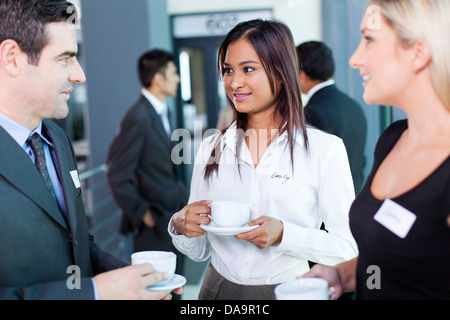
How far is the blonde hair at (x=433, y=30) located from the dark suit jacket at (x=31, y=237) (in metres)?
0.85

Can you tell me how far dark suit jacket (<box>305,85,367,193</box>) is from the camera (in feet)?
8.54

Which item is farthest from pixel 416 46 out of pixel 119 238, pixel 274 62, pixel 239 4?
pixel 239 4

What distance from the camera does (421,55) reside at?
3.11 ft

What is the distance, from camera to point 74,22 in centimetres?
138

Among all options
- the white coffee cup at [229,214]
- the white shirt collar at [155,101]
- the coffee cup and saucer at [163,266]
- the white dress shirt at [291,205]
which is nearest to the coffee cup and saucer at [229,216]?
the white coffee cup at [229,214]

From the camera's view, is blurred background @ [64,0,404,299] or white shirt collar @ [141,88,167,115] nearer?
white shirt collar @ [141,88,167,115]

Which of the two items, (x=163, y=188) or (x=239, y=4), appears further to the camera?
(x=239, y=4)

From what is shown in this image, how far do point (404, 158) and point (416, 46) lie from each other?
0.81ft

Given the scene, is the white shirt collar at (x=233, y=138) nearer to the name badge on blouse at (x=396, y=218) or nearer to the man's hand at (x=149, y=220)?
the name badge on blouse at (x=396, y=218)

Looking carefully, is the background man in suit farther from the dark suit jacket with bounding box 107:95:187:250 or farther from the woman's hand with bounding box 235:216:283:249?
Answer: the dark suit jacket with bounding box 107:95:187:250

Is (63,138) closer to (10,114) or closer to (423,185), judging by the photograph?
(10,114)

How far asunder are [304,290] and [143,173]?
2.33 metres

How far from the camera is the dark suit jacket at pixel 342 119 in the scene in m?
2.60

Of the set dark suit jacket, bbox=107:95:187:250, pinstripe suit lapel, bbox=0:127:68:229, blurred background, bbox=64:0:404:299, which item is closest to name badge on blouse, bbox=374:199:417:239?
pinstripe suit lapel, bbox=0:127:68:229
